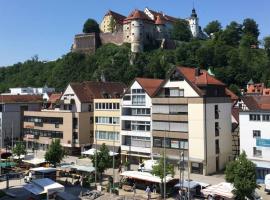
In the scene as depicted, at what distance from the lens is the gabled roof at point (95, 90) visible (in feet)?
251

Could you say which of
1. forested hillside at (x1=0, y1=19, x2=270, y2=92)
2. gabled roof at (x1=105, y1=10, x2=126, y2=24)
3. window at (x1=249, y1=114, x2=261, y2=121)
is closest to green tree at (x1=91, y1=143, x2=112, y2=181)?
window at (x1=249, y1=114, x2=261, y2=121)

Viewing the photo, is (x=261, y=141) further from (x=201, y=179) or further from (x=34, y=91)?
(x=34, y=91)

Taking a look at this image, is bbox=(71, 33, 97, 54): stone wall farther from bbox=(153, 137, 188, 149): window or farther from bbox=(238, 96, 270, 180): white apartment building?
bbox=(238, 96, 270, 180): white apartment building

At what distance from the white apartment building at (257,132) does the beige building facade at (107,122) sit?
2181cm

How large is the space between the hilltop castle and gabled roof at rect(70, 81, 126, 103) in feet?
245

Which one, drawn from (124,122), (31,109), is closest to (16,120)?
(31,109)

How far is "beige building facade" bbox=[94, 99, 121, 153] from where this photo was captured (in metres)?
68.6

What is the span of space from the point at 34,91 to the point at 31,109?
154 feet

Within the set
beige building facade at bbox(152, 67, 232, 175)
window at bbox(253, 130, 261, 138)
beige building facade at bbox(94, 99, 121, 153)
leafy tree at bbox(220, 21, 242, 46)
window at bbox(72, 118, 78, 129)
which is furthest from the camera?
leafy tree at bbox(220, 21, 242, 46)

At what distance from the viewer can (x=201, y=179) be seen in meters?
53.3

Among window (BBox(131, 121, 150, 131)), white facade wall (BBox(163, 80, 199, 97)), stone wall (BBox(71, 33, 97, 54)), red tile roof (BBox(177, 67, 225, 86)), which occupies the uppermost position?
stone wall (BBox(71, 33, 97, 54))

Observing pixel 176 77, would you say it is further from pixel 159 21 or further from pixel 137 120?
pixel 159 21

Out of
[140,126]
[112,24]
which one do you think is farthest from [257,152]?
[112,24]

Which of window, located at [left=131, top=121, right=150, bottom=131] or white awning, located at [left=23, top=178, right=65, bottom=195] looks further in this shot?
window, located at [left=131, top=121, right=150, bottom=131]
